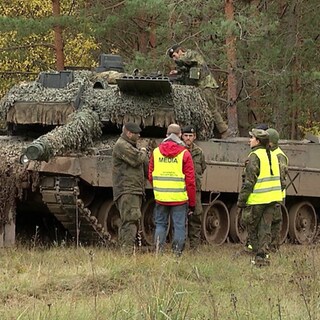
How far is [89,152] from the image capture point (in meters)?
11.8

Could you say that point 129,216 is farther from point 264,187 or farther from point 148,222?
point 148,222

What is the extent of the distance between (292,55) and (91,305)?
19952 millimetres

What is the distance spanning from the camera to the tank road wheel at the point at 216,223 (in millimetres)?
13519

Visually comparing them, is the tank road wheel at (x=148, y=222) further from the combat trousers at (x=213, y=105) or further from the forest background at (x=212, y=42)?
the forest background at (x=212, y=42)

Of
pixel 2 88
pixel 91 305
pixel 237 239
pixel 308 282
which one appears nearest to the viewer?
pixel 91 305

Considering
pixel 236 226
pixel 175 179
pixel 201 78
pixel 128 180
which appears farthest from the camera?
pixel 236 226

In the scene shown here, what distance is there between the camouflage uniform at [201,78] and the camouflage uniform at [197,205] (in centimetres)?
208

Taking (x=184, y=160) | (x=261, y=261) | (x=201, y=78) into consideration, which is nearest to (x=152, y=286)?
(x=261, y=261)

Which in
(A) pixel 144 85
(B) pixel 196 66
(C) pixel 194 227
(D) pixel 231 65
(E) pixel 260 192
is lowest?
(C) pixel 194 227

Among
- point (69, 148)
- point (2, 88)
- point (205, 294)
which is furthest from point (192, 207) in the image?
point (2, 88)

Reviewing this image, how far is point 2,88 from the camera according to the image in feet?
92.4

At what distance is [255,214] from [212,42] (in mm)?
12595

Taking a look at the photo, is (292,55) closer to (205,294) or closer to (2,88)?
(2,88)

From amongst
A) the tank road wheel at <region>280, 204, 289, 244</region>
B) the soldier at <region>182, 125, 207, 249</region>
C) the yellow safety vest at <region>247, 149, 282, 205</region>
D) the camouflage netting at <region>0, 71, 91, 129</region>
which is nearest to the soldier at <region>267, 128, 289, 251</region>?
the yellow safety vest at <region>247, 149, 282, 205</region>
